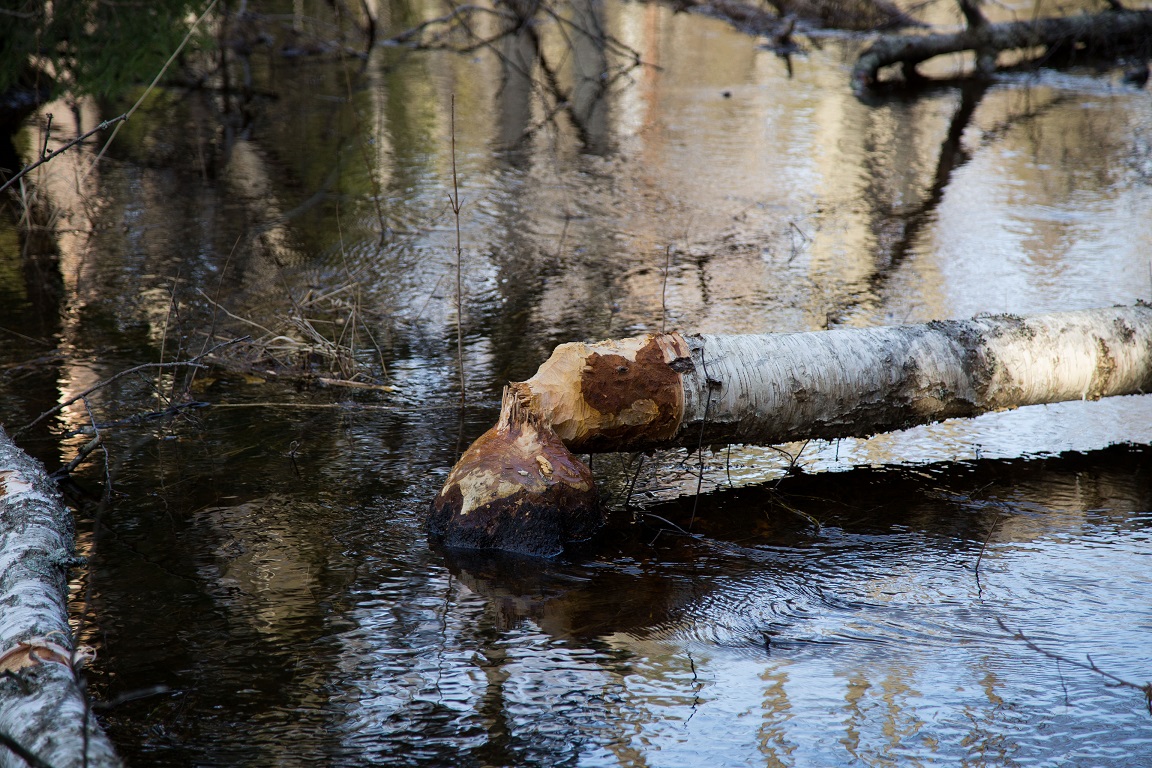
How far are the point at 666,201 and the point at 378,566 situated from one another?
576 cm

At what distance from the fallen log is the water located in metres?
5.72

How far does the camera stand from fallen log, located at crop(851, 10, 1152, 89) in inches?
598

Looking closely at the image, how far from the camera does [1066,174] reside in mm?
9945

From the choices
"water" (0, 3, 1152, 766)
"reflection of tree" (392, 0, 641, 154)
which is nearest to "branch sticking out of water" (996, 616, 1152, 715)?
"water" (0, 3, 1152, 766)

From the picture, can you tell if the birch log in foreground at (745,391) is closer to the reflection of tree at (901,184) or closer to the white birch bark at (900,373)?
the white birch bark at (900,373)

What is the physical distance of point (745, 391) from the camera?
14.5 feet

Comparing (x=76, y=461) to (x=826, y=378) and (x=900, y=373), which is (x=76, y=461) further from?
(x=900, y=373)

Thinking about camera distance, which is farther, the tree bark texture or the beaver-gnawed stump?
the tree bark texture

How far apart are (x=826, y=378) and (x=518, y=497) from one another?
1.48 m

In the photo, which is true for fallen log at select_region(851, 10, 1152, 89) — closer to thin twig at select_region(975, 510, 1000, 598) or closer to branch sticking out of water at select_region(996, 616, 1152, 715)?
thin twig at select_region(975, 510, 1000, 598)

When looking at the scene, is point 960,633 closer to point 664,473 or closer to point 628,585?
point 628,585

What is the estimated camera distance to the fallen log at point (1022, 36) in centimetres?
1519

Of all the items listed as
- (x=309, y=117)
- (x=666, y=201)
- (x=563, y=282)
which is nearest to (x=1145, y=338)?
(x=563, y=282)

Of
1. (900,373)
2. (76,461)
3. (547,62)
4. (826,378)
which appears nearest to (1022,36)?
(547,62)
